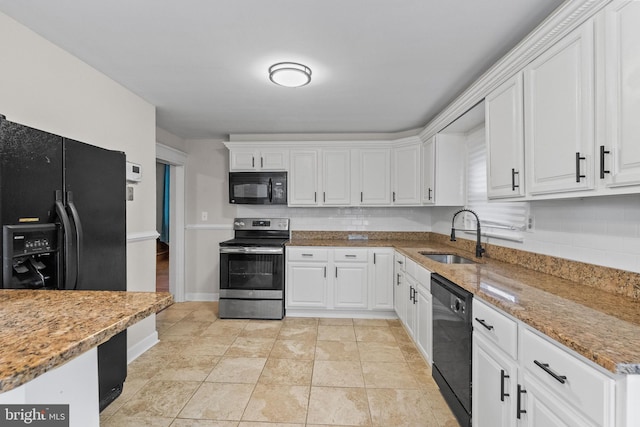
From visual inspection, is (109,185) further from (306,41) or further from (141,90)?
(306,41)

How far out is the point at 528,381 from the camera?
118cm

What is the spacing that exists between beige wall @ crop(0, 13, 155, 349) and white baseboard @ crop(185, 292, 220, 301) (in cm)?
143

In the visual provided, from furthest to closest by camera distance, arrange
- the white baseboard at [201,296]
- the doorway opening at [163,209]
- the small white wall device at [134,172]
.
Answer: the doorway opening at [163,209] < the white baseboard at [201,296] < the small white wall device at [134,172]

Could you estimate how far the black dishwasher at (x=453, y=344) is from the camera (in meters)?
1.67

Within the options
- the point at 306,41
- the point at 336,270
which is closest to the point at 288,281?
the point at 336,270

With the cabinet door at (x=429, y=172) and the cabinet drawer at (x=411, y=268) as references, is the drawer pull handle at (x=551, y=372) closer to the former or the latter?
the cabinet drawer at (x=411, y=268)

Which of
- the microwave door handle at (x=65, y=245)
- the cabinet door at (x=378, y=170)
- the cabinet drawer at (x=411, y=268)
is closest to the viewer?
the microwave door handle at (x=65, y=245)

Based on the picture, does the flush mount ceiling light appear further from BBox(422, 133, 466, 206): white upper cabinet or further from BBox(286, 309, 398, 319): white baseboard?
BBox(286, 309, 398, 319): white baseboard

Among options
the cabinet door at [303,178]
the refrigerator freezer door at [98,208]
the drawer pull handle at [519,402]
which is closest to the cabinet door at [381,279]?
the cabinet door at [303,178]

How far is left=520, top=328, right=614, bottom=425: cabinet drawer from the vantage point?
2.81 feet

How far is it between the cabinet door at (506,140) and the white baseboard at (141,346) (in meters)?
3.05

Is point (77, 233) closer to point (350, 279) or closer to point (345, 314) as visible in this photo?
point (350, 279)

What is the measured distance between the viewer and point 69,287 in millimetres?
1382

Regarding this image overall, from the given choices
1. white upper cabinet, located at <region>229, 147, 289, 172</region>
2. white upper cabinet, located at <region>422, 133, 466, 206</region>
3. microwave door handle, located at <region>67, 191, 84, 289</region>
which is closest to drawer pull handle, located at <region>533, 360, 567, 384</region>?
microwave door handle, located at <region>67, 191, 84, 289</region>
